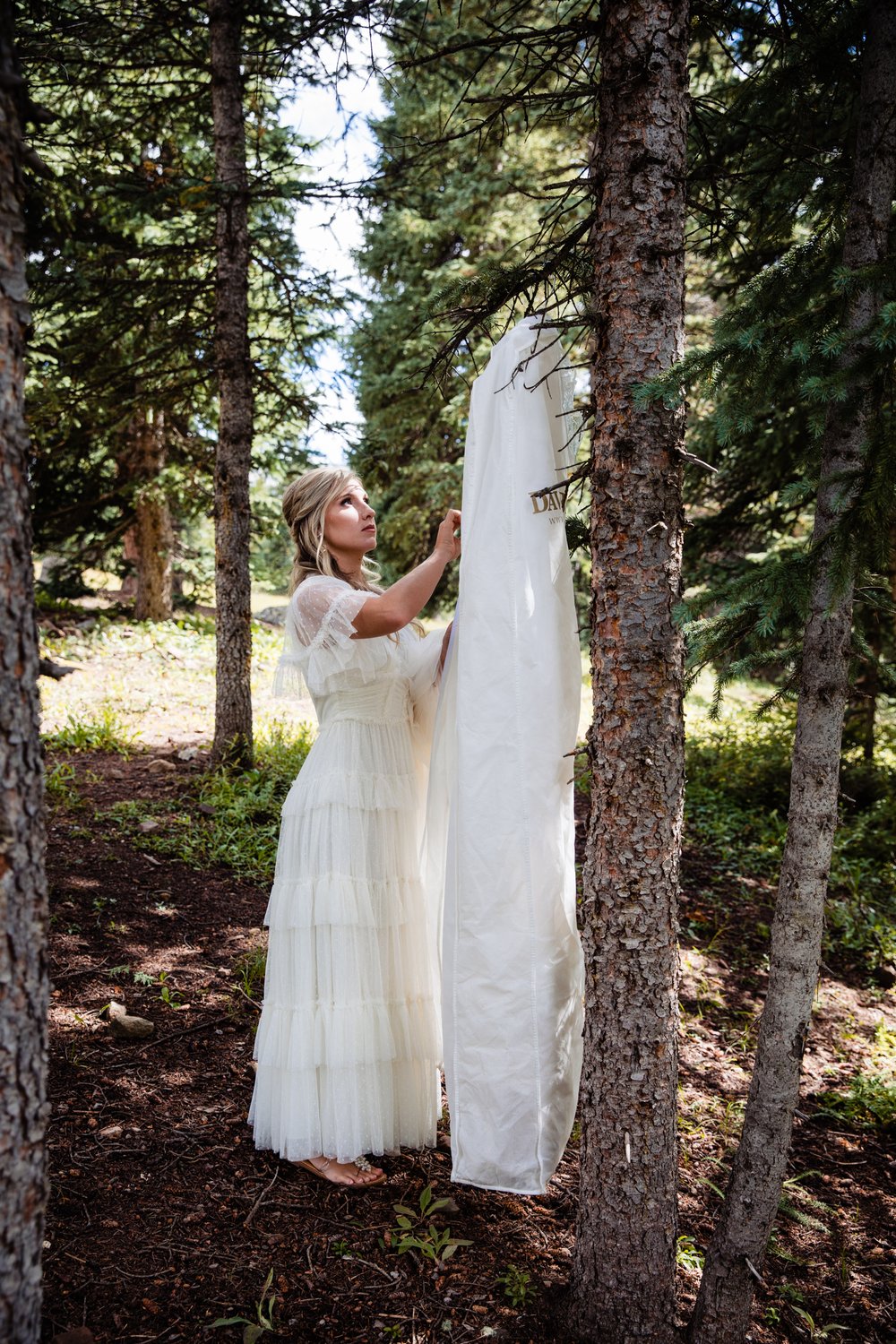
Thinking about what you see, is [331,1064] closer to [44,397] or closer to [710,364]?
[710,364]

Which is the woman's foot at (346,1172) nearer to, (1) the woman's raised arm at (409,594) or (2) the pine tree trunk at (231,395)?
(1) the woman's raised arm at (409,594)

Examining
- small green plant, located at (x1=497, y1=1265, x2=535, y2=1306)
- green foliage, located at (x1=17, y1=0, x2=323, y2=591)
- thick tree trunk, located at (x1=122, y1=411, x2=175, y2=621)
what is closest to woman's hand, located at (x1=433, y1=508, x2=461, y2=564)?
small green plant, located at (x1=497, y1=1265, x2=535, y2=1306)

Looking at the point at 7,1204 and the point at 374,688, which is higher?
the point at 374,688

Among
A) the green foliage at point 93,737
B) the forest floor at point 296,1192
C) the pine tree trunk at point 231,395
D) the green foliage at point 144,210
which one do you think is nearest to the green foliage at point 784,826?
the forest floor at point 296,1192

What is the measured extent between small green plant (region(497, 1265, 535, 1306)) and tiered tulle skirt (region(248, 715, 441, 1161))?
60 centimetres

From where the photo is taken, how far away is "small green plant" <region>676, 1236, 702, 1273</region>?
2693mm

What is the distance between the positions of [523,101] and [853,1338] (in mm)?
3727

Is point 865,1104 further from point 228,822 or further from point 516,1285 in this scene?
point 228,822

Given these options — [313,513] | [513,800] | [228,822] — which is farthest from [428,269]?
[513,800]

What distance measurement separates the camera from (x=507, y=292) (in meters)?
2.50

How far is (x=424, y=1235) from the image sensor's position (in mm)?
2656

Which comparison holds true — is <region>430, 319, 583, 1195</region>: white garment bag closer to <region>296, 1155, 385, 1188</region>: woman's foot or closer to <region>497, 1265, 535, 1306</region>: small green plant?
<region>497, 1265, 535, 1306</region>: small green plant

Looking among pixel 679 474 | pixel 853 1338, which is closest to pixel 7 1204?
pixel 679 474

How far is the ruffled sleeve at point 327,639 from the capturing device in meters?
2.89
